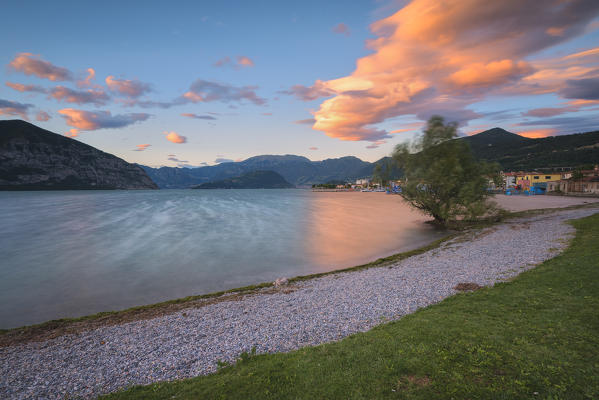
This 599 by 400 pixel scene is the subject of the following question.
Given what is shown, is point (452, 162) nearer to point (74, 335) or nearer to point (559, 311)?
point (559, 311)

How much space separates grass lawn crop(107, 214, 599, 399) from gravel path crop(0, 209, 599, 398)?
126cm

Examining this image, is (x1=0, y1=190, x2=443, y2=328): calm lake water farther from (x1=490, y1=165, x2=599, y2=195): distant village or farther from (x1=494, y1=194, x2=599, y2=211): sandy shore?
(x1=490, y1=165, x2=599, y2=195): distant village

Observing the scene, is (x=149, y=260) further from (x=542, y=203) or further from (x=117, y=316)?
(x=542, y=203)

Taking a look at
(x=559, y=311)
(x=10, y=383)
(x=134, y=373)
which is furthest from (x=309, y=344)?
(x=10, y=383)

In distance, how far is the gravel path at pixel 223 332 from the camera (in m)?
9.35

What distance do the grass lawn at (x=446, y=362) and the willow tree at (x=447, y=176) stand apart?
32455 mm

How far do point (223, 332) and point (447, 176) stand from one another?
40532 millimetres

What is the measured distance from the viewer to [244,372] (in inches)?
322

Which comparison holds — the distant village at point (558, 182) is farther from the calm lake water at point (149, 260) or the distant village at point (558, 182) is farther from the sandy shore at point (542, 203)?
the calm lake water at point (149, 260)

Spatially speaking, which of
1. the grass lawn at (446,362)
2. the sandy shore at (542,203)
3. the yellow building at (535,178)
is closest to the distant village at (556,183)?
the yellow building at (535,178)

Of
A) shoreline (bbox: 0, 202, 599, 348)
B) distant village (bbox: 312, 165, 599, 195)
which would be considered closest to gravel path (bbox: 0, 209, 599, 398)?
shoreline (bbox: 0, 202, 599, 348)

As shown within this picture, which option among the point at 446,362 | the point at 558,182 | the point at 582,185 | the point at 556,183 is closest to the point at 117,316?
the point at 446,362

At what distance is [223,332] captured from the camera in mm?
12094

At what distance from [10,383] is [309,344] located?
10.8 metres
